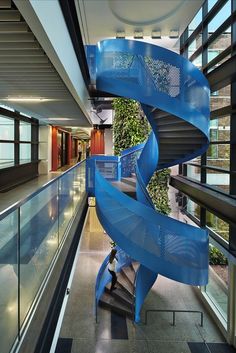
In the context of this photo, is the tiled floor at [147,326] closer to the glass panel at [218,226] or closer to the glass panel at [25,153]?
the glass panel at [218,226]

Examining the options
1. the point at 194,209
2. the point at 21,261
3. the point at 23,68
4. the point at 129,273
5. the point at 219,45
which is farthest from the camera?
the point at 194,209

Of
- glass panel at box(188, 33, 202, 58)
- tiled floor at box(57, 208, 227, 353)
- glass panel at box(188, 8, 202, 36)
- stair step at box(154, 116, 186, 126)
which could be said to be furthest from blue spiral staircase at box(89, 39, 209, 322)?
glass panel at box(188, 8, 202, 36)

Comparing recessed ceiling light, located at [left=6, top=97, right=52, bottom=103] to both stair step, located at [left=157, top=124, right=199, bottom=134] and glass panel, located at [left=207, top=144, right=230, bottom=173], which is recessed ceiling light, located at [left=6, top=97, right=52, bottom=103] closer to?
stair step, located at [left=157, top=124, right=199, bottom=134]

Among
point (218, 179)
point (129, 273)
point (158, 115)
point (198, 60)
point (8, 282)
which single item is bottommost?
point (129, 273)

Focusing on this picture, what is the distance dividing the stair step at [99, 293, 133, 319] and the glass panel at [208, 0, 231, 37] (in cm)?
782

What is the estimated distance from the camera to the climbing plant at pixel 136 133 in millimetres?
10836

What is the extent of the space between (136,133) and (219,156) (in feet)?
13.3

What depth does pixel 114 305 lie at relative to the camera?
8195mm

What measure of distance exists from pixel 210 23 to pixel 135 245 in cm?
649

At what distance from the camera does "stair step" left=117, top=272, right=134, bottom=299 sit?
332 inches

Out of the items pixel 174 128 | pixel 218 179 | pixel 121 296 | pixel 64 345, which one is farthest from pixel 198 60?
pixel 64 345

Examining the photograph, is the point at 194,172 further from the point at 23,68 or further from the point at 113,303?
the point at 23,68

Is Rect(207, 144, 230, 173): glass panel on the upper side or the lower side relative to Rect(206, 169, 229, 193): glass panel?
upper

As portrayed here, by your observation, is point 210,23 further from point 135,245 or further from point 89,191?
point 135,245
